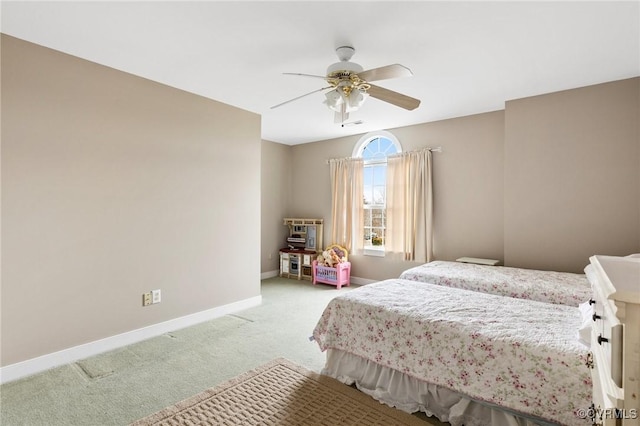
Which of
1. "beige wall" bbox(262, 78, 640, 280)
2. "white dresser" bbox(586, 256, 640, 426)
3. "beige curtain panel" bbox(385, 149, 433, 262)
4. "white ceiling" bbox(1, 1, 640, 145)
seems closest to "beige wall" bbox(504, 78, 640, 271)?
"beige wall" bbox(262, 78, 640, 280)

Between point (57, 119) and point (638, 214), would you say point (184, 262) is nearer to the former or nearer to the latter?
point (57, 119)

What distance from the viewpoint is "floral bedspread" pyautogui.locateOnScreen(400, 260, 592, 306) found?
255 centimetres

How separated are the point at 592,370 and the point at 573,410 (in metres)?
0.22

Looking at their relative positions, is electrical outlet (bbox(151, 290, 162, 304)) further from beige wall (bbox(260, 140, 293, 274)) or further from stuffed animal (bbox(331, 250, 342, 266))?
stuffed animal (bbox(331, 250, 342, 266))

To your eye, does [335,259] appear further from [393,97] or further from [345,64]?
[345,64]

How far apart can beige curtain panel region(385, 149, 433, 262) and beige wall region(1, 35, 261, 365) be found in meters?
2.36

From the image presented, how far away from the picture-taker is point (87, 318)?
8.76ft

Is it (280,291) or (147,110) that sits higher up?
(147,110)

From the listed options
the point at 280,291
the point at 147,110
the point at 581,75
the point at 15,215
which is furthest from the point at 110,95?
the point at 581,75

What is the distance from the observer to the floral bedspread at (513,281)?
255 cm

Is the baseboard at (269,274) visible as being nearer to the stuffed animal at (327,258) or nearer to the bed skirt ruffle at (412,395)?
the stuffed animal at (327,258)

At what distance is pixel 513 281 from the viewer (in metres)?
2.89

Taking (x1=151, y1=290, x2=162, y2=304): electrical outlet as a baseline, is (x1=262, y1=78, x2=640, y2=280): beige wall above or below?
above

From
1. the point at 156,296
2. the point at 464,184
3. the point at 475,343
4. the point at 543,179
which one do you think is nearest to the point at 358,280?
the point at 464,184
